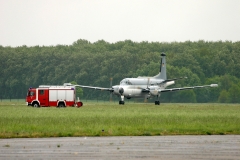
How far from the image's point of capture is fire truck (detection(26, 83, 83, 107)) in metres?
74.8

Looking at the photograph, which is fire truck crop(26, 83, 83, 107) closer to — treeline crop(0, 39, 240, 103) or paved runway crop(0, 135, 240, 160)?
paved runway crop(0, 135, 240, 160)

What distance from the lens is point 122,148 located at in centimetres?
2370

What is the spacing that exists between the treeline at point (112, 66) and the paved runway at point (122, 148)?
10341cm

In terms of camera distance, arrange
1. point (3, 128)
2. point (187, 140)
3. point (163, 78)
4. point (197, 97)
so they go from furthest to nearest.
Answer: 1. point (197, 97)
2. point (163, 78)
3. point (3, 128)
4. point (187, 140)

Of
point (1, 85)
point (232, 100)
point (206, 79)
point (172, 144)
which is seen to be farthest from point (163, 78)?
point (172, 144)

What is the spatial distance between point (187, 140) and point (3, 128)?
1022 cm

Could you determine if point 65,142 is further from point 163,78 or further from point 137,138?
point 163,78

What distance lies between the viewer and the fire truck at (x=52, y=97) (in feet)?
245

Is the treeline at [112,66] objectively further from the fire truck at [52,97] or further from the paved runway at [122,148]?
the paved runway at [122,148]

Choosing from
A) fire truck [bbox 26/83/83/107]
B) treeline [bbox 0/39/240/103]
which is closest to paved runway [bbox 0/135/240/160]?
fire truck [bbox 26/83/83/107]

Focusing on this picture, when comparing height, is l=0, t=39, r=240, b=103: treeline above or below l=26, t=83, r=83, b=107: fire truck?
above

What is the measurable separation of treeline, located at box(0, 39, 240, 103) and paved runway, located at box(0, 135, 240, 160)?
103 m

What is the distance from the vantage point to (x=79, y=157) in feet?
67.8

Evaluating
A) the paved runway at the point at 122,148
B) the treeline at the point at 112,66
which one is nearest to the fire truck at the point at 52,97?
the paved runway at the point at 122,148
